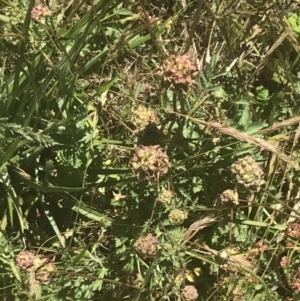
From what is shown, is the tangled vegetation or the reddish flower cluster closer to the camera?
the reddish flower cluster

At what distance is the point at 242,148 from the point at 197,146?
138 millimetres

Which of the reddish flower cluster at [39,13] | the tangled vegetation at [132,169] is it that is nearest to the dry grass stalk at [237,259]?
the tangled vegetation at [132,169]

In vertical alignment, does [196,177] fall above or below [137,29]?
below

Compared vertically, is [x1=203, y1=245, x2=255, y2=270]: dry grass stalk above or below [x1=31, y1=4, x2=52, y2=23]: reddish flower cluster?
below

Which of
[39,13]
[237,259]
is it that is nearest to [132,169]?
[237,259]

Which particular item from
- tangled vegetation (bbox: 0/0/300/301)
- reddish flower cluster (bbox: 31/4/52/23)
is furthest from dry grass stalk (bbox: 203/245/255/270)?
reddish flower cluster (bbox: 31/4/52/23)

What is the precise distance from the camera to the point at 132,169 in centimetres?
160

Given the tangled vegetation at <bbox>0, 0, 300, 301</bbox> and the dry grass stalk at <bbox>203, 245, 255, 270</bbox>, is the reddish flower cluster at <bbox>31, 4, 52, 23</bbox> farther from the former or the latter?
the dry grass stalk at <bbox>203, 245, 255, 270</bbox>

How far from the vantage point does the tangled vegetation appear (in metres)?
1.51

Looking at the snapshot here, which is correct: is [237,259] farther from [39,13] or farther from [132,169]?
[39,13]

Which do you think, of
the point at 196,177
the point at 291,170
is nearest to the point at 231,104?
the point at 196,177

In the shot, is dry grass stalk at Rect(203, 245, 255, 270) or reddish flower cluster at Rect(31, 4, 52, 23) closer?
reddish flower cluster at Rect(31, 4, 52, 23)

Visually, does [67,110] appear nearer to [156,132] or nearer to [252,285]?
[156,132]

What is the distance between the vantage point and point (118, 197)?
1.71 meters
